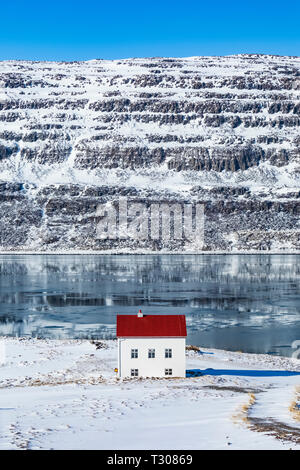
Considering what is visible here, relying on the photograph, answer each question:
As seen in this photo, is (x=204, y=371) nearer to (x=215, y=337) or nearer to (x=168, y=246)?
(x=215, y=337)

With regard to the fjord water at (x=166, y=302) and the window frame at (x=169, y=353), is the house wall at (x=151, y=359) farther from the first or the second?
the fjord water at (x=166, y=302)

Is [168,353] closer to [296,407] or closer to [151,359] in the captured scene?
[151,359]

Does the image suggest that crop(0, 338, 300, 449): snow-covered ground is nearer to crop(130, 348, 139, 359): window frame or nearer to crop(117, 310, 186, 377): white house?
crop(117, 310, 186, 377): white house

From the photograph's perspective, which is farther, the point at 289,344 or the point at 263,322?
the point at 263,322

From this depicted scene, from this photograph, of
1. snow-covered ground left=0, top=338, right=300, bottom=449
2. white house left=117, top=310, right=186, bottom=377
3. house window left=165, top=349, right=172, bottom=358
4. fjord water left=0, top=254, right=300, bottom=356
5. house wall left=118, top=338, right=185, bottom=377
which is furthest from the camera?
fjord water left=0, top=254, right=300, bottom=356

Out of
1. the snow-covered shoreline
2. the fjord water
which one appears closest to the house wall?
the fjord water

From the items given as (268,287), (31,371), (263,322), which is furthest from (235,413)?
(268,287)

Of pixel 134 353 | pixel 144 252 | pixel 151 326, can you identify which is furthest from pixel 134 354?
pixel 144 252
